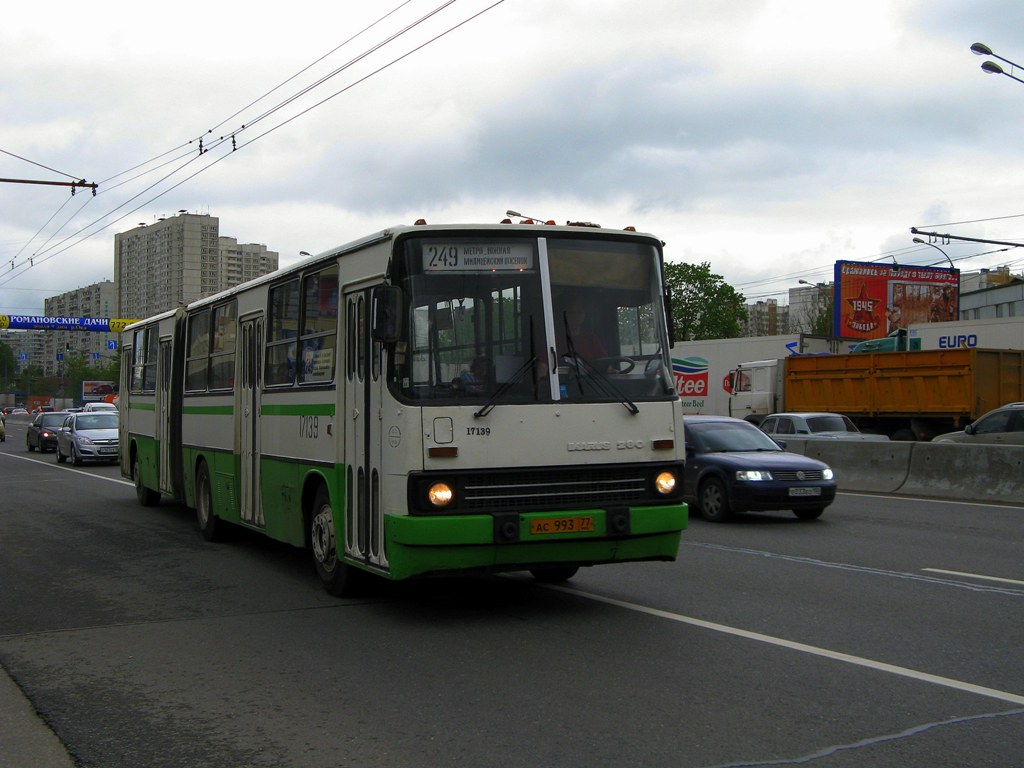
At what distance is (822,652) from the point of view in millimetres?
7047

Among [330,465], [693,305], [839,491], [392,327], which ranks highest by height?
[693,305]

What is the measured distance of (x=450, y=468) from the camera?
300 inches

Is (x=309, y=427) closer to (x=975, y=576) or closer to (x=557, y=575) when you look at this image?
(x=557, y=575)

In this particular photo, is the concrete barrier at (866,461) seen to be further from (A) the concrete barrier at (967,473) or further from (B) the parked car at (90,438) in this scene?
(B) the parked car at (90,438)

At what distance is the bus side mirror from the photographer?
7.65m

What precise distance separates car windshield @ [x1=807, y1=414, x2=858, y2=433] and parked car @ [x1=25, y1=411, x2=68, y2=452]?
26.8 meters

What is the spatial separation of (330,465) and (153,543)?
16.7 ft

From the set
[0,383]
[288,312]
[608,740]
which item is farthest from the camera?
[0,383]

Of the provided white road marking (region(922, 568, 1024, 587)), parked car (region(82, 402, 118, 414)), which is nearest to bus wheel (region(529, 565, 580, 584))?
white road marking (region(922, 568, 1024, 587))

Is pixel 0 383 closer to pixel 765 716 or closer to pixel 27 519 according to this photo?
pixel 27 519

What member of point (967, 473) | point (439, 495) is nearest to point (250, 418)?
point (439, 495)

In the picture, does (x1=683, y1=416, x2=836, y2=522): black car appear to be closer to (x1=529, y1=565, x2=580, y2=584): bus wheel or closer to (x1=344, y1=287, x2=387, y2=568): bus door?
(x1=529, y1=565, x2=580, y2=584): bus wheel

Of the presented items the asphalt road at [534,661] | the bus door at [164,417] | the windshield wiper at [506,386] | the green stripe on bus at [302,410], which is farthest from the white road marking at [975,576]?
the bus door at [164,417]

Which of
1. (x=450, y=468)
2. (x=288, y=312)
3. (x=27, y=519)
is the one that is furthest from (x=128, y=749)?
(x=27, y=519)
